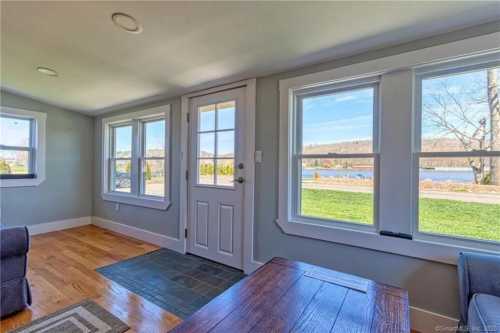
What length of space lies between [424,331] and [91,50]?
12.0ft

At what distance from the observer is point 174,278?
2.42 meters

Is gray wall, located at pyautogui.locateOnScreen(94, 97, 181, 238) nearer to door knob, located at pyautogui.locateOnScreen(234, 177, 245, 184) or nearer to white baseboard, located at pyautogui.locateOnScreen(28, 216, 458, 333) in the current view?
white baseboard, located at pyautogui.locateOnScreen(28, 216, 458, 333)

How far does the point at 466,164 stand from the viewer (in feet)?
5.39

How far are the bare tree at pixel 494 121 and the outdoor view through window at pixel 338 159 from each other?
700 millimetres

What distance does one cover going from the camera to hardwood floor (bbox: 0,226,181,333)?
1.79 metres

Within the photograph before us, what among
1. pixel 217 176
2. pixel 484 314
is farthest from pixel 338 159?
pixel 217 176

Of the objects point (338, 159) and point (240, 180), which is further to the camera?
point (240, 180)

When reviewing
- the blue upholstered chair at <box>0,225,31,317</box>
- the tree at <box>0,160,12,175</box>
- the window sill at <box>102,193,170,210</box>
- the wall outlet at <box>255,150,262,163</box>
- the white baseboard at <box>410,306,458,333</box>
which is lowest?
the white baseboard at <box>410,306,458,333</box>

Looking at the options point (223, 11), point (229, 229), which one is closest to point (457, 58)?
point (223, 11)

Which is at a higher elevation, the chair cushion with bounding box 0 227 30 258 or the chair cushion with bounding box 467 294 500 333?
the chair cushion with bounding box 0 227 30 258

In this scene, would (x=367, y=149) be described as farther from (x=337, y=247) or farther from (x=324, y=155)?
(x=337, y=247)

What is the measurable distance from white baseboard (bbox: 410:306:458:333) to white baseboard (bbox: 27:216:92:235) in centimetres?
507

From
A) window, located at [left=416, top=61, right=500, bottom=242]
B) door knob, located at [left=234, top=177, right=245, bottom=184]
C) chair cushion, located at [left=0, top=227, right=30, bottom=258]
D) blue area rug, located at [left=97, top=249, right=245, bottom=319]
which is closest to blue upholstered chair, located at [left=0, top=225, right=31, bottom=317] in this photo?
chair cushion, located at [left=0, top=227, right=30, bottom=258]

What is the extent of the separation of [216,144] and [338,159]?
1.43 m
